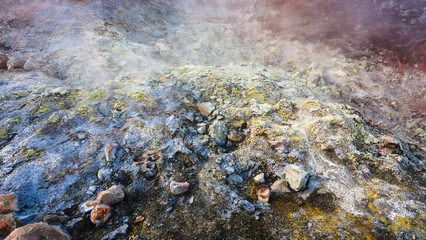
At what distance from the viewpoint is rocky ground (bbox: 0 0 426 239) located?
1705 millimetres

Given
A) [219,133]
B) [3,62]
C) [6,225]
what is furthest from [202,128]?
[3,62]

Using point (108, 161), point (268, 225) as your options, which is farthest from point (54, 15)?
point (268, 225)

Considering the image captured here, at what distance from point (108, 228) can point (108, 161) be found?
0.80 meters

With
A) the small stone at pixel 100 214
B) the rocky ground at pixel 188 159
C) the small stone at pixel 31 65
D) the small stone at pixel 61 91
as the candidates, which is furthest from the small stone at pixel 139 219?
the small stone at pixel 31 65

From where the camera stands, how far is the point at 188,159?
2336mm

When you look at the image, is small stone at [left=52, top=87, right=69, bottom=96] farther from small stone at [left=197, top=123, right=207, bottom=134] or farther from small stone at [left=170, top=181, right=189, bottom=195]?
small stone at [left=170, top=181, right=189, bottom=195]

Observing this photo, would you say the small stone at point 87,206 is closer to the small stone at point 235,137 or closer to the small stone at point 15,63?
the small stone at point 235,137

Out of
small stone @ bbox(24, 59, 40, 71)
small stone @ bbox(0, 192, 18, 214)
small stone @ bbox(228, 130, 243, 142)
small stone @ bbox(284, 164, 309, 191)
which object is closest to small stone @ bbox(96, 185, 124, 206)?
small stone @ bbox(0, 192, 18, 214)

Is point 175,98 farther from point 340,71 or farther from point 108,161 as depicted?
point 340,71

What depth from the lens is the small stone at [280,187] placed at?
1.98m

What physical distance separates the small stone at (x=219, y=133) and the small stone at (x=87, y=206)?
4.98ft

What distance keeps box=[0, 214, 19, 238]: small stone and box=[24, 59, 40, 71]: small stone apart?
410cm

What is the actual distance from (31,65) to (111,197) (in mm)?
4450

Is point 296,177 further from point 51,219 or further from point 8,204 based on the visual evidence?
point 8,204
